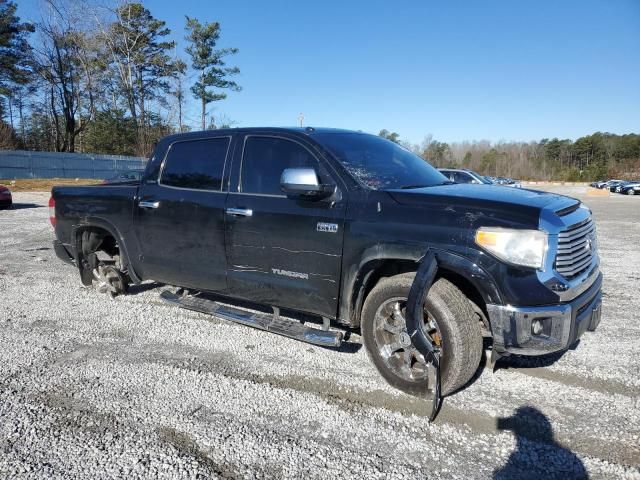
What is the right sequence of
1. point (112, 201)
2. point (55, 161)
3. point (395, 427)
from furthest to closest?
point (55, 161), point (112, 201), point (395, 427)

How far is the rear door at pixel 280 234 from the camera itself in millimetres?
3600

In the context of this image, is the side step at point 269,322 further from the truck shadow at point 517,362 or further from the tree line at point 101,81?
the tree line at point 101,81

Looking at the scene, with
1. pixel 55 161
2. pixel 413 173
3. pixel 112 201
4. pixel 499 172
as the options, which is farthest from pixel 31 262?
pixel 499 172

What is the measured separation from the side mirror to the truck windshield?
0.99 ft

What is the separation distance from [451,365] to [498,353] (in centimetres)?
35

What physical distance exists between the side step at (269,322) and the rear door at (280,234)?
0.15m

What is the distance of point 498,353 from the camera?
3.11 metres

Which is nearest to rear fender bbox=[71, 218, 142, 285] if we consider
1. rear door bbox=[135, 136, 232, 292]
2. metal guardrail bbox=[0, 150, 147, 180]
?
rear door bbox=[135, 136, 232, 292]

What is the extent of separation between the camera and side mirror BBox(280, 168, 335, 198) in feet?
11.3

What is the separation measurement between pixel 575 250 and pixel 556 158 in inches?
4654

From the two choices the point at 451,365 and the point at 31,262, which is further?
the point at 31,262

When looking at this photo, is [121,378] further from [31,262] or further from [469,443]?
[31,262]

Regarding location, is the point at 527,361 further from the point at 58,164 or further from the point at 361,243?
the point at 58,164

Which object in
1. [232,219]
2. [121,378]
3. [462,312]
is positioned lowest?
[121,378]
